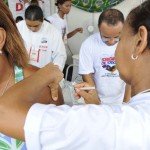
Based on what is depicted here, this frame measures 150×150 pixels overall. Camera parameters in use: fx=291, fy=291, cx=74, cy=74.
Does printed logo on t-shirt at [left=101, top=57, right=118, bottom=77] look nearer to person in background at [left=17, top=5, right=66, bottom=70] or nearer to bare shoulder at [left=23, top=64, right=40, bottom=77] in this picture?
person in background at [left=17, top=5, right=66, bottom=70]

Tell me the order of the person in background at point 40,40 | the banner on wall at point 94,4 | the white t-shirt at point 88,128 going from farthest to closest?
the banner on wall at point 94,4 < the person in background at point 40,40 < the white t-shirt at point 88,128

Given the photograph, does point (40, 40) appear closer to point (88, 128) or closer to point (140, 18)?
point (140, 18)

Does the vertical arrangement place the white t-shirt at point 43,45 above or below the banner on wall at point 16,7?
below

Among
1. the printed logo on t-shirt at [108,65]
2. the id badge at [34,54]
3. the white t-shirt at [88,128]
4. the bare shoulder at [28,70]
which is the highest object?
the white t-shirt at [88,128]

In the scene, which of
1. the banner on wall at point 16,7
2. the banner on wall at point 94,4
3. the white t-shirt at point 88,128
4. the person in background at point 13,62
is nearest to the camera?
the white t-shirt at point 88,128

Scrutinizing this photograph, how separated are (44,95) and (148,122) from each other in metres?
0.53

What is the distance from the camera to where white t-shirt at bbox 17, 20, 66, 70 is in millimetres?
2592

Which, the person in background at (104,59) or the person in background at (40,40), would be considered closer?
the person in background at (104,59)

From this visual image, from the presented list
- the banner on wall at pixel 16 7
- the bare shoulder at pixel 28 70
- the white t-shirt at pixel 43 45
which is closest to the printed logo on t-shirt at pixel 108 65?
the white t-shirt at pixel 43 45

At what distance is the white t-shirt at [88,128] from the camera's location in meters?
0.54

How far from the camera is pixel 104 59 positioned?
189cm

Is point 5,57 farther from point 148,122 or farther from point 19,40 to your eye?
point 148,122

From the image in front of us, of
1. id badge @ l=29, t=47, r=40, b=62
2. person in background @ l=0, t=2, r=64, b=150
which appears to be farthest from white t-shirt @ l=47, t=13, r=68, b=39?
person in background @ l=0, t=2, r=64, b=150

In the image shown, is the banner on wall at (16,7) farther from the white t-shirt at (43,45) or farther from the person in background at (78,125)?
the person in background at (78,125)
